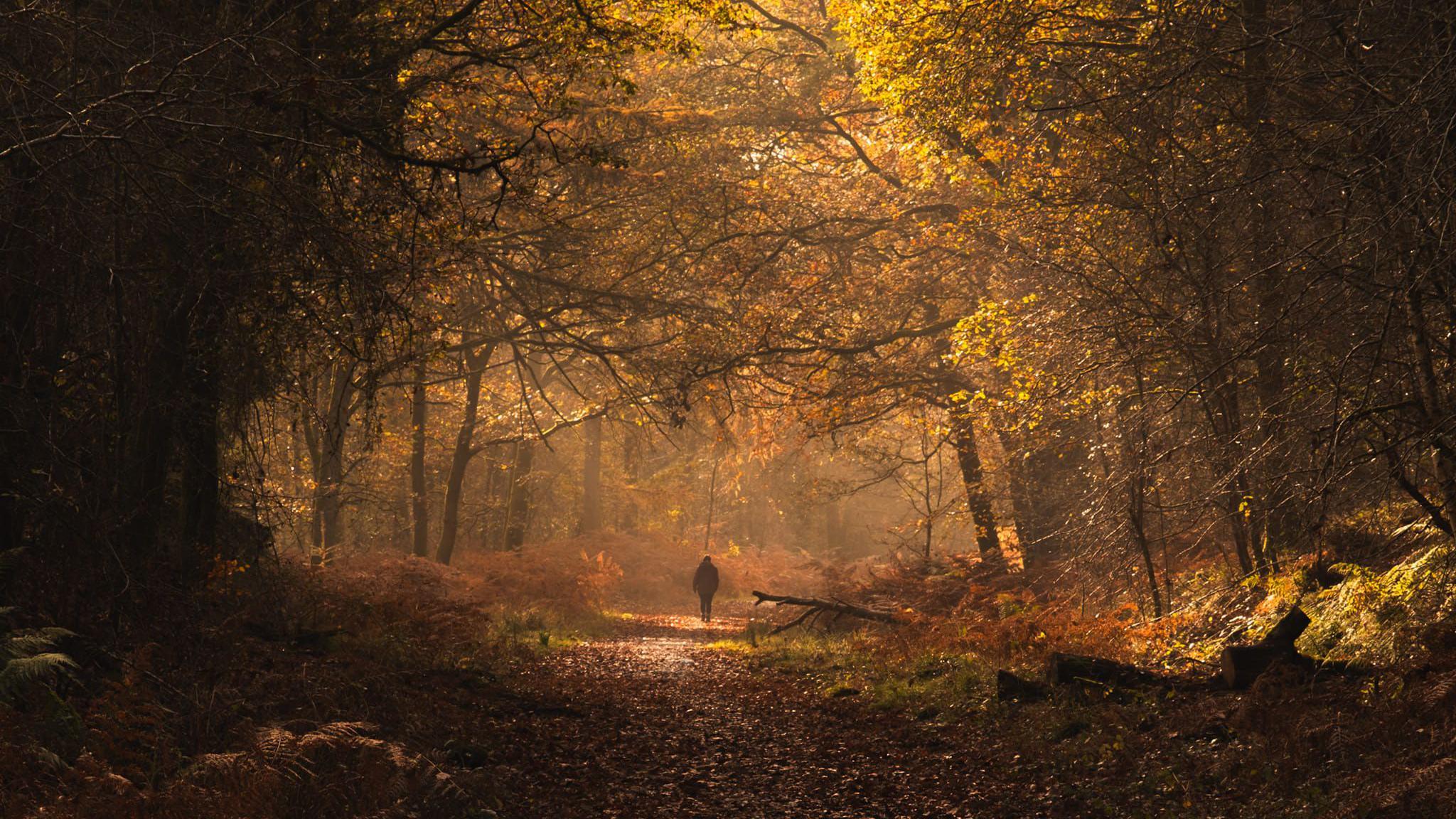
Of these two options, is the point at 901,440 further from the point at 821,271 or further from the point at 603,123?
the point at 603,123

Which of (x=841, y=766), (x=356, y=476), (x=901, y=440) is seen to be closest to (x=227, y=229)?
(x=841, y=766)

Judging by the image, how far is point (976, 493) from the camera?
62.1 ft

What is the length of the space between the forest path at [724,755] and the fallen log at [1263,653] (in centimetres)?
200

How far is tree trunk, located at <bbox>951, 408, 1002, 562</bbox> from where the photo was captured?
18594 mm

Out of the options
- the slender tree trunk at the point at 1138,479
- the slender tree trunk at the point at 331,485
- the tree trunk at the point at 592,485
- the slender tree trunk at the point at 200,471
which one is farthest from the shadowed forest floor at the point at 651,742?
the tree trunk at the point at 592,485

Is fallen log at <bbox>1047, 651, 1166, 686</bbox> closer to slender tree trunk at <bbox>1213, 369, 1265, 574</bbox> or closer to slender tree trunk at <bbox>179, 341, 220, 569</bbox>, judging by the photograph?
slender tree trunk at <bbox>1213, 369, 1265, 574</bbox>

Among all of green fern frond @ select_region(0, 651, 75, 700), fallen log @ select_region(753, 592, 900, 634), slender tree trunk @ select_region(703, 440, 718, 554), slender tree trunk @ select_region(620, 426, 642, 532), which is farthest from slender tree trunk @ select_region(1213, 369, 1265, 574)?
slender tree trunk @ select_region(703, 440, 718, 554)

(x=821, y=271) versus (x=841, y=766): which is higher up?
(x=821, y=271)

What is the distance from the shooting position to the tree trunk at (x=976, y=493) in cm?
1859

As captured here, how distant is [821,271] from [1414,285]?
15.2m

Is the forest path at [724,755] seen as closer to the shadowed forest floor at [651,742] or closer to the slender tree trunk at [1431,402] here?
the shadowed forest floor at [651,742]

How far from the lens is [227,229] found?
7.03m

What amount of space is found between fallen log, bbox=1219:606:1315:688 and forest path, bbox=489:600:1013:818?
2002 mm

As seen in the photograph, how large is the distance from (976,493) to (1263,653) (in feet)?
37.4
